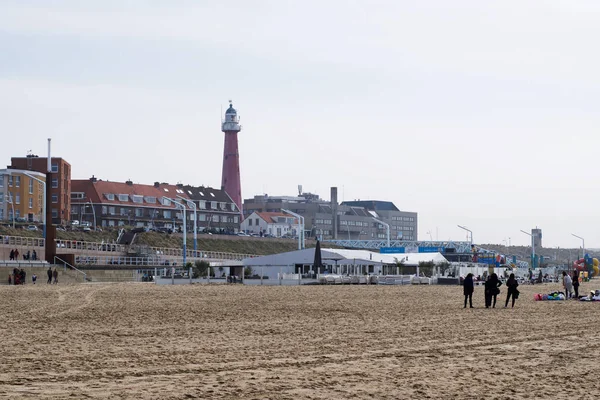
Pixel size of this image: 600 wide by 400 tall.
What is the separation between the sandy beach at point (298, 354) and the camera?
13.2 m

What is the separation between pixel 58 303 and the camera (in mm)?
35031

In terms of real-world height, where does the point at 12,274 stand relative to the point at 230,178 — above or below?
below

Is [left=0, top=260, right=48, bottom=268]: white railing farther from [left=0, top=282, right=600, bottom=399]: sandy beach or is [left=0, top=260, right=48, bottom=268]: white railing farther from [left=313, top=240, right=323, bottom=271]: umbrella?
[left=0, top=282, right=600, bottom=399]: sandy beach

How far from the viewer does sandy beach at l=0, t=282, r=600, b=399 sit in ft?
43.4

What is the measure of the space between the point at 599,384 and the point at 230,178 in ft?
453

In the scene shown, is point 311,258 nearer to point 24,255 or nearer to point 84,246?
point 24,255

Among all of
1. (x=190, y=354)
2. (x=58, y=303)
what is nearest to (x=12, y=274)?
(x=58, y=303)

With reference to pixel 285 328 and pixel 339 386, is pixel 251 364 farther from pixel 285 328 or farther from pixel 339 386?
pixel 285 328

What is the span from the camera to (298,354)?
17.2m

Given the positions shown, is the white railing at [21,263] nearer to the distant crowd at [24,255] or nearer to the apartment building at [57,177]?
the distant crowd at [24,255]

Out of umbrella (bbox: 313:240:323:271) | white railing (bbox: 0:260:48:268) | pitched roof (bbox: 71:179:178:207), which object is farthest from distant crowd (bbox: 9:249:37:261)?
pitched roof (bbox: 71:179:178:207)

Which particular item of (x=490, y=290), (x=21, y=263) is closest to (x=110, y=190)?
(x=21, y=263)

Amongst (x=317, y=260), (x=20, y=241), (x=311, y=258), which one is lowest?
(x=317, y=260)

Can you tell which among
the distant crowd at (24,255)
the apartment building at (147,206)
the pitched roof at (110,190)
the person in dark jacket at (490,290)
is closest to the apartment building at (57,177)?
the apartment building at (147,206)
